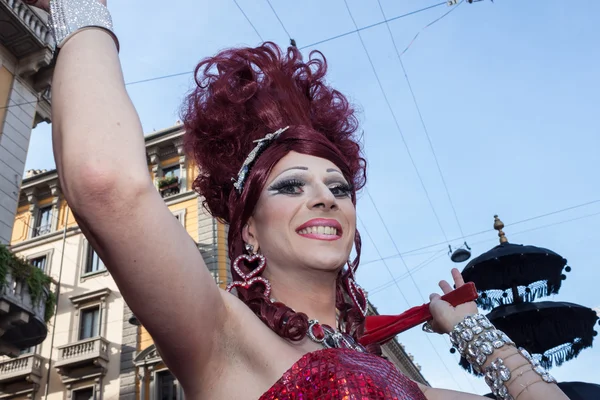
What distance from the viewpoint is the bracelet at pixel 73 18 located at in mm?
1521

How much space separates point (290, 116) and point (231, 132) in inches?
10.2

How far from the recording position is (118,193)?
1317 mm

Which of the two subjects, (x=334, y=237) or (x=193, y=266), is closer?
(x=193, y=266)

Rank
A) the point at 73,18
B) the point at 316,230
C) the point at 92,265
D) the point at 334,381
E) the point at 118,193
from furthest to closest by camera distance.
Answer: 1. the point at 92,265
2. the point at 316,230
3. the point at 334,381
4. the point at 73,18
5. the point at 118,193

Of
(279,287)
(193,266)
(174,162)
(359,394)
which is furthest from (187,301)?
(174,162)

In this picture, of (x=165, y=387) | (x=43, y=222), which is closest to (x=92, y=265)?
(x=43, y=222)

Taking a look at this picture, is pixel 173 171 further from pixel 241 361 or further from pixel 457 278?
pixel 241 361

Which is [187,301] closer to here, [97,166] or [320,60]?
[97,166]

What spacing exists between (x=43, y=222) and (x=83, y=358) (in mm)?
7648

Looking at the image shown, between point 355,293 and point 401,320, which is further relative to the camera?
point 401,320

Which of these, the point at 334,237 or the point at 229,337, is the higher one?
the point at 334,237

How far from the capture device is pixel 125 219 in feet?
4.37

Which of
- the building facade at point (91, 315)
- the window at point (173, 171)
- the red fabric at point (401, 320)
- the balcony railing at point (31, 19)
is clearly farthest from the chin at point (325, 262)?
the window at point (173, 171)

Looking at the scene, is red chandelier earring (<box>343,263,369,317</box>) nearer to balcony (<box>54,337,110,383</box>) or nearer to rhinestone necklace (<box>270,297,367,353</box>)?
rhinestone necklace (<box>270,297,367,353</box>)
